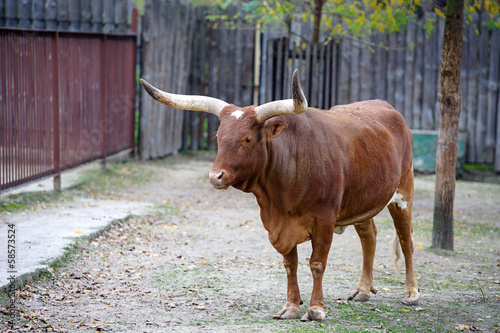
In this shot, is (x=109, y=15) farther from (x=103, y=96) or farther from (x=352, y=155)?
(x=352, y=155)

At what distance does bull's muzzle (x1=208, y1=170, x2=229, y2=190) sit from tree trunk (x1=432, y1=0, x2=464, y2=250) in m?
4.03

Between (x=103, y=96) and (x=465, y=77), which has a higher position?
(x=465, y=77)

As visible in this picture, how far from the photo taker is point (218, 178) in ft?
14.9

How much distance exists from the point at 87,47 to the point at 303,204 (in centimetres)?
751

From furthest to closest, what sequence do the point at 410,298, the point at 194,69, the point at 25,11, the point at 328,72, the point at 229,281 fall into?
the point at 194,69 < the point at 25,11 < the point at 328,72 < the point at 229,281 < the point at 410,298

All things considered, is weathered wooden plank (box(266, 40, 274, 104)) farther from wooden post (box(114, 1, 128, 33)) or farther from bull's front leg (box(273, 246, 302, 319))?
bull's front leg (box(273, 246, 302, 319))

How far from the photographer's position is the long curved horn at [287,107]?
4477mm

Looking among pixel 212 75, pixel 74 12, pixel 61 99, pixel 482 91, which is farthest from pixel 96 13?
pixel 482 91

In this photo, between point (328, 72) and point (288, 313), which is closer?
point (288, 313)

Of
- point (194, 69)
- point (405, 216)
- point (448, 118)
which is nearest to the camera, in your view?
point (405, 216)

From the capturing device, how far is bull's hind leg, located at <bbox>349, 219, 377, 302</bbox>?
5.86 meters

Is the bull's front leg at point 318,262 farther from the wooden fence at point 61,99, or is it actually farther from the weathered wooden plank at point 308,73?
the weathered wooden plank at point 308,73

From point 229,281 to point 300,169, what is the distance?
6.05ft

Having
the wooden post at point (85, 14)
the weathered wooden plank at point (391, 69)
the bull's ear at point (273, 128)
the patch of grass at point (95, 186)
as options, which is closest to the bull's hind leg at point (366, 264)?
the bull's ear at point (273, 128)
